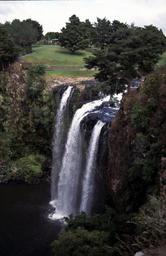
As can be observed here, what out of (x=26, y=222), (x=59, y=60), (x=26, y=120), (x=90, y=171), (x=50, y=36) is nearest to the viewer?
(x=26, y=222)

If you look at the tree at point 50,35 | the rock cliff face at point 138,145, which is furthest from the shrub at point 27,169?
the tree at point 50,35

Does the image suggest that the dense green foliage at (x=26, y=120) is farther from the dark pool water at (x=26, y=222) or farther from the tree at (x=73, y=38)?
the tree at (x=73, y=38)

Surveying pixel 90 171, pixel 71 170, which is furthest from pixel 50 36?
pixel 90 171

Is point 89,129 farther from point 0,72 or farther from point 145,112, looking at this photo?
point 0,72

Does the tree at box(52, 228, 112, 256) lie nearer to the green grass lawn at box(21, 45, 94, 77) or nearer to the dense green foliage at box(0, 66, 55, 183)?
the dense green foliage at box(0, 66, 55, 183)

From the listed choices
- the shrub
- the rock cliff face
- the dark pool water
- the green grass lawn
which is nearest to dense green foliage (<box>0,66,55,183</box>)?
the shrub

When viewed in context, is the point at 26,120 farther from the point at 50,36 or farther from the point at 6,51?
the point at 50,36

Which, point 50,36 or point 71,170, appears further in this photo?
point 50,36
